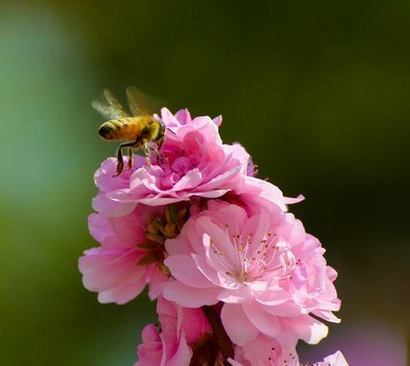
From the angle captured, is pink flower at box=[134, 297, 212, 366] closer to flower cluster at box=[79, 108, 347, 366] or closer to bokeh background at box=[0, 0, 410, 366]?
flower cluster at box=[79, 108, 347, 366]

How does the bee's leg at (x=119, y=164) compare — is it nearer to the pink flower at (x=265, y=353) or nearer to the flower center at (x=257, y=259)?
the flower center at (x=257, y=259)

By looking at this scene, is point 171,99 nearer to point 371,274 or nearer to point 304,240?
point 371,274

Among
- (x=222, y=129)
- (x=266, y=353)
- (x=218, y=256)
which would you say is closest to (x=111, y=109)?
(x=218, y=256)

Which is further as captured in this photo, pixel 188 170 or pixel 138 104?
pixel 138 104

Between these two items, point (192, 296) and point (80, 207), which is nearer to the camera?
point (192, 296)

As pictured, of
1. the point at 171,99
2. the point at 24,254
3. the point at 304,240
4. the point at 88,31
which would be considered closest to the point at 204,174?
the point at 304,240

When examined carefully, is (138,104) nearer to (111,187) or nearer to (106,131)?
(106,131)
